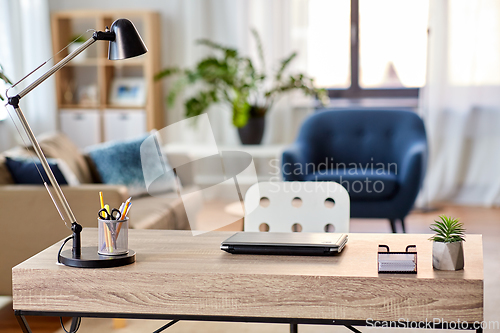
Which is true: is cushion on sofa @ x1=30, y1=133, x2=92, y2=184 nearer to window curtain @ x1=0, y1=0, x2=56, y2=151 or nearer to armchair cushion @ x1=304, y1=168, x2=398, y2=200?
armchair cushion @ x1=304, y1=168, x2=398, y2=200

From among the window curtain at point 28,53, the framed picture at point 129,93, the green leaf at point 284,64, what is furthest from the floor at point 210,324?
the framed picture at point 129,93

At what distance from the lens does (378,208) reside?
3.51 metres

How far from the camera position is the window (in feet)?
16.7

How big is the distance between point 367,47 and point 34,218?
3562mm

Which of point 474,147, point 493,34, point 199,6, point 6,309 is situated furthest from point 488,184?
point 6,309

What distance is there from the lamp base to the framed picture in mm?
4057

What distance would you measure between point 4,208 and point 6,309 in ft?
1.72

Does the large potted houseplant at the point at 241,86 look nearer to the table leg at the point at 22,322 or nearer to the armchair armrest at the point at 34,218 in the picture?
the armchair armrest at the point at 34,218

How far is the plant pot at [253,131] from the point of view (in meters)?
4.79

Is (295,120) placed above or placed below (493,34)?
below

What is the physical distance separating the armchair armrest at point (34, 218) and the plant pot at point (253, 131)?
228 cm

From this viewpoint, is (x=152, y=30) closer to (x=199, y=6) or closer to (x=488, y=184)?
(x=199, y=6)

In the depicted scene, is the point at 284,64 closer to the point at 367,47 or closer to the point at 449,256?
the point at 367,47

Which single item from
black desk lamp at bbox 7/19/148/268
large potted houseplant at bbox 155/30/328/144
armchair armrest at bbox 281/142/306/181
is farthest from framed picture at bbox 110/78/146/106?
black desk lamp at bbox 7/19/148/268
